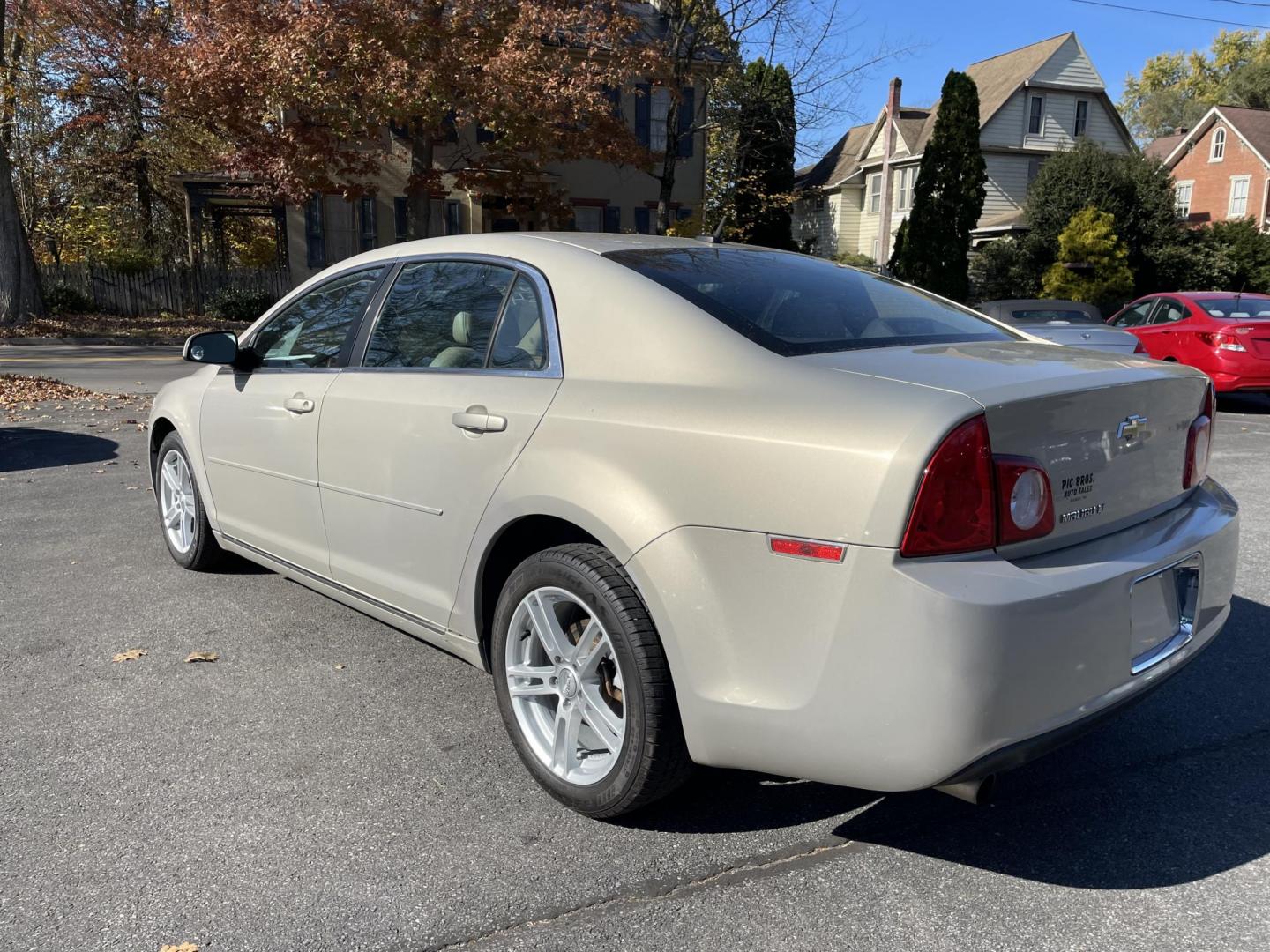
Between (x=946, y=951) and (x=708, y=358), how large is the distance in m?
1.51

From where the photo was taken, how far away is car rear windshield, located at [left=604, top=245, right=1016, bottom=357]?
280 cm

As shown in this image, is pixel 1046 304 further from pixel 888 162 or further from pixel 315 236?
pixel 888 162

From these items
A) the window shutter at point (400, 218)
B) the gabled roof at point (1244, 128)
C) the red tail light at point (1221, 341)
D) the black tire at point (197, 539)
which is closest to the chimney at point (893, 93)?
the gabled roof at point (1244, 128)

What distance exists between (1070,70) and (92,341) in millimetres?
36194

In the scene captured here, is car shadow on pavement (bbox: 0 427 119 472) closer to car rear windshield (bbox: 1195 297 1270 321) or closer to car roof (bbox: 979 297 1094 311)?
car roof (bbox: 979 297 1094 311)

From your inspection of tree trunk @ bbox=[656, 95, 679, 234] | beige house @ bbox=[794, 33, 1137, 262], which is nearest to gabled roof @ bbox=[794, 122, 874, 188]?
beige house @ bbox=[794, 33, 1137, 262]

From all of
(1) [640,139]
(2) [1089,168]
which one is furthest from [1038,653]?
(2) [1089,168]

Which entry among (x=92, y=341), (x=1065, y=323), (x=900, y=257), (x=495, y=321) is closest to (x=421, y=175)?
(x=92, y=341)

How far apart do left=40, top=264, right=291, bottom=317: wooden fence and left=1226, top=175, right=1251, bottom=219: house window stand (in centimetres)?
3778

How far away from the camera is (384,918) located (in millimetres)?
2359

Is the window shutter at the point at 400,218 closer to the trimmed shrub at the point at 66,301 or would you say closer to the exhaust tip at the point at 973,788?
the trimmed shrub at the point at 66,301

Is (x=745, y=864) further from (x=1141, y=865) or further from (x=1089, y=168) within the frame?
(x=1089, y=168)

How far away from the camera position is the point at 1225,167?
41844 millimetres

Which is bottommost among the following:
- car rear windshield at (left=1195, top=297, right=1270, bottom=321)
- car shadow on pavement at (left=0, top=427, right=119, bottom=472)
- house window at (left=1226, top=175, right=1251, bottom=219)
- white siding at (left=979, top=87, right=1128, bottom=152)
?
car shadow on pavement at (left=0, top=427, right=119, bottom=472)
